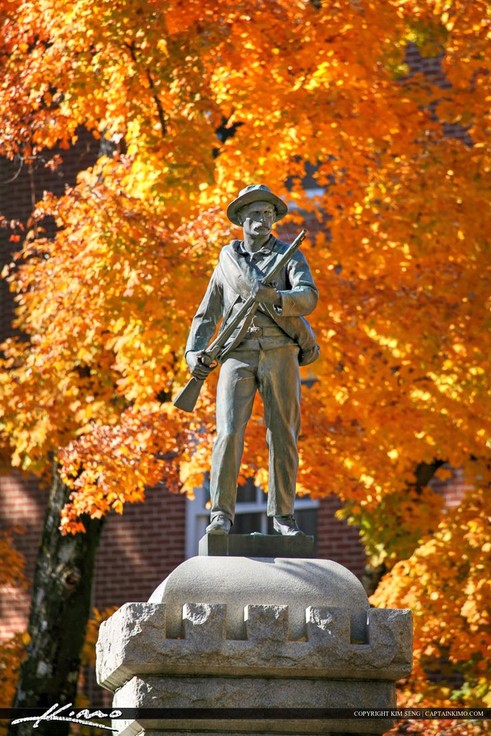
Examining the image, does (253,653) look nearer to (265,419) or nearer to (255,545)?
(255,545)

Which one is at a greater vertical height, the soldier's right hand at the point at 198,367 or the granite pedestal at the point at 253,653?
the soldier's right hand at the point at 198,367

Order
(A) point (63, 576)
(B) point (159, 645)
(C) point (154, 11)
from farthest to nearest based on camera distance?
(A) point (63, 576)
(C) point (154, 11)
(B) point (159, 645)

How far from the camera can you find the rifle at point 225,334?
796 centimetres

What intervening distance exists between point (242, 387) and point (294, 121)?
5506mm

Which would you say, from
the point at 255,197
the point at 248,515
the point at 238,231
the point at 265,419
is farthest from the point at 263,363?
the point at 248,515

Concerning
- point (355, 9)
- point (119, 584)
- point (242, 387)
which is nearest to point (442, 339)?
point (355, 9)

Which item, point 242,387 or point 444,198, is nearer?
point 242,387

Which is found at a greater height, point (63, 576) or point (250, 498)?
point (250, 498)

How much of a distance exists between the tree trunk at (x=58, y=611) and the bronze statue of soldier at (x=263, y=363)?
6.28m

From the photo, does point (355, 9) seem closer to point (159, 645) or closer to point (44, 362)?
point (44, 362)

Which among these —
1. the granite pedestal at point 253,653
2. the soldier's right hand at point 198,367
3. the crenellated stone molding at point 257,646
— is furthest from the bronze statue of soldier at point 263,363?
the crenellated stone molding at point 257,646

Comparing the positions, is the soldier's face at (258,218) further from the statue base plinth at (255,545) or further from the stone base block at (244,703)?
the stone base block at (244,703)

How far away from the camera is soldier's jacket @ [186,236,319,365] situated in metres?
8.00

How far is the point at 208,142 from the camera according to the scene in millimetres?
13234
